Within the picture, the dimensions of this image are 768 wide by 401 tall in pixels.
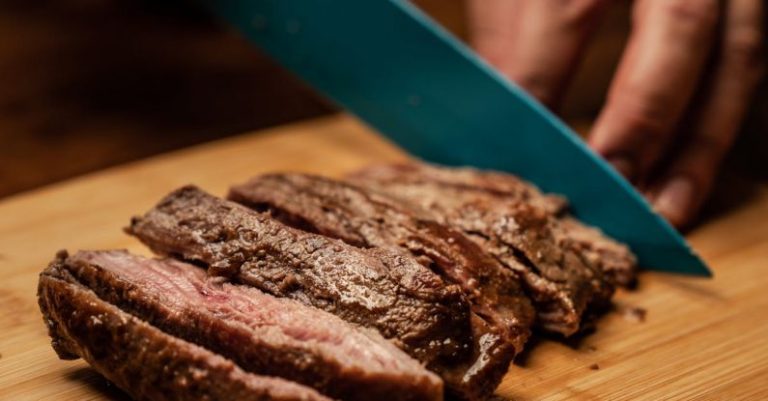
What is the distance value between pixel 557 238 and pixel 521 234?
0.20 m

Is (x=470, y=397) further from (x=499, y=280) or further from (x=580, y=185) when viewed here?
(x=580, y=185)

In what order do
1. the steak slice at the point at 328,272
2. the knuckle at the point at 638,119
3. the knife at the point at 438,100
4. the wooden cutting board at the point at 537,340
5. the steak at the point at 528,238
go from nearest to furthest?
1. the steak slice at the point at 328,272
2. the wooden cutting board at the point at 537,340
3. the steak at the point at 528,238
4. the knife at the point at 438,100
5. the knuckle at the point at 638,119

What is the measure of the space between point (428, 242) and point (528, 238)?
17.5 inches

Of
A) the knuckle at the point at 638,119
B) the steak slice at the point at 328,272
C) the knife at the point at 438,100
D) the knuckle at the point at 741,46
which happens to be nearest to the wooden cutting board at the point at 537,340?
the knife at the point at 438,100

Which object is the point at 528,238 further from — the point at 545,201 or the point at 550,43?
A: the point at 550,43

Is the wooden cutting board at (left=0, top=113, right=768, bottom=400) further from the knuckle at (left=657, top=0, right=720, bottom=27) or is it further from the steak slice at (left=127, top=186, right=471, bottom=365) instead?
the knuckle at (left=657, top=0, right=720, bottom=27)

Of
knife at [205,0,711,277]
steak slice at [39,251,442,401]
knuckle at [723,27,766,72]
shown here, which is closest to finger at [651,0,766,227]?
knuckle at [723,27,766,72]

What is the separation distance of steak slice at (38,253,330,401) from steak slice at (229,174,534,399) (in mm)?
636

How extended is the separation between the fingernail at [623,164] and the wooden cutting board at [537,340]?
0.48 metres

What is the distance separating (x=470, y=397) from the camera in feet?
9.66

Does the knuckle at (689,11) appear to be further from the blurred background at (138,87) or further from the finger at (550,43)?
the blurred background at (138,87)

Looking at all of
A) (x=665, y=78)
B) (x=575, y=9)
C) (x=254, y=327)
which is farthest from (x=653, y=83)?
(x=254, y=327)

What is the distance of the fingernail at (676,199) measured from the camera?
4.43 metres

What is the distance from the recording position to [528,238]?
3.60 m
